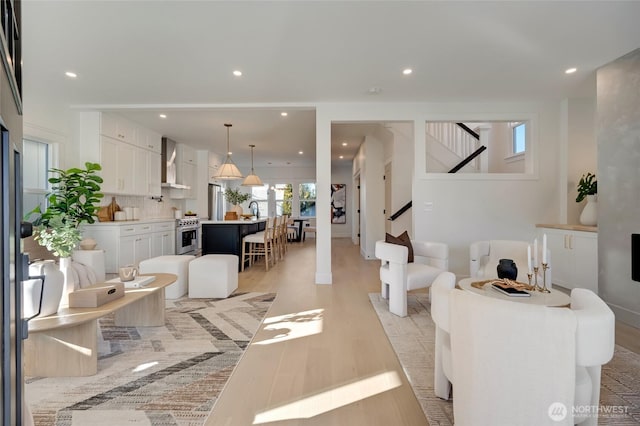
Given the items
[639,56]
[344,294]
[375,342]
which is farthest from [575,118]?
[375,342]

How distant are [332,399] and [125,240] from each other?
4.68m

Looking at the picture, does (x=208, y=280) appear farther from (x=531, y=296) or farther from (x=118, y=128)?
(x=118, y=128)

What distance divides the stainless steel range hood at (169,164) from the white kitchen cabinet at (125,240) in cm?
135

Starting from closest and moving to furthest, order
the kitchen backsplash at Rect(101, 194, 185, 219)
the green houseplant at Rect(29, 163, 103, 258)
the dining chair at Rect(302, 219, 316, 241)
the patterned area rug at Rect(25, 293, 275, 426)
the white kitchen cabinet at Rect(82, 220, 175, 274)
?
the patterned area rug at Rect(25, 293, 275, 426)
the green houseplant at Rect(29, 163, 103, 258)
the white kitchen cabinet at Rect(82, 220, 175, 274)
the kitchen backsplash at Rect(101, 194, 185, 219)
the dining chair at Rect(302, 219, 316, 241)

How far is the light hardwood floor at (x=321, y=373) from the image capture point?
62.9 inches

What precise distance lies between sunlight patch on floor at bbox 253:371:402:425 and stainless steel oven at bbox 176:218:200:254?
581cm

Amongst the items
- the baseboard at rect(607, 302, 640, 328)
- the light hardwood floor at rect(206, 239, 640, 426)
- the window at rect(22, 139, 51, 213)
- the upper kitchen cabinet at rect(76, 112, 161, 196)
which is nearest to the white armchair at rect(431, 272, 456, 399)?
the light hardwood floor at rect(206, 239, 640, 426)

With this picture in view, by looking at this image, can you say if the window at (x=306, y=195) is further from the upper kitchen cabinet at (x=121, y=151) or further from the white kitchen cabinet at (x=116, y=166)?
the white kitchen cabinet at (x=116, y=166)

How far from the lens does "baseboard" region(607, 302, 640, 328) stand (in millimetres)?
2846

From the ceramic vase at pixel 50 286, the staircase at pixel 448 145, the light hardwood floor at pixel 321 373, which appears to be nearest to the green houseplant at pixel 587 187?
the light hardwood floor at pixel 321 373

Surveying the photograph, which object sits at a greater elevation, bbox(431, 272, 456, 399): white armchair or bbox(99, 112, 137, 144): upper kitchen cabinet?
bbox(99, 112, 137, 144): upper kitchen cabinet

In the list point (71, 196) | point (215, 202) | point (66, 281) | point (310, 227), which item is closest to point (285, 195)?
point (310, 227)

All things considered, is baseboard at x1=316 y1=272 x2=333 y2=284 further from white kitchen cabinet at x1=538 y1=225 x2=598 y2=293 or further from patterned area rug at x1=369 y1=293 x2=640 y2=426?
white kitchen cabinet at x1=538 y1=225 x2=598 y2=293

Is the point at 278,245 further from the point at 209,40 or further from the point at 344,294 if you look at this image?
the point at 209,40
